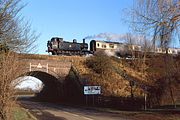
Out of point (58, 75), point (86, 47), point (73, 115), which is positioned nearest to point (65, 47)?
point (86, 47)

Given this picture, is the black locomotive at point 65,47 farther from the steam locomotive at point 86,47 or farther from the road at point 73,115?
the road at point 73,115

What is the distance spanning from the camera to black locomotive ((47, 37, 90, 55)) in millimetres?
65500

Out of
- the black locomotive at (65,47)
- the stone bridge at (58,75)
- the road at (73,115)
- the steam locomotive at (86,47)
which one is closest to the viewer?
the road at (73,115)

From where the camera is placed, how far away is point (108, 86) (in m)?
→ 54.8

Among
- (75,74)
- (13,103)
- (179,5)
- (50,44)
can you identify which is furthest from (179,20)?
(50,44)

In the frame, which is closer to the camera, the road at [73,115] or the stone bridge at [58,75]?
the road at [73,115]

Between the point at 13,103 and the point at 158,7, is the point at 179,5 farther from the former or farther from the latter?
the point at 13,103

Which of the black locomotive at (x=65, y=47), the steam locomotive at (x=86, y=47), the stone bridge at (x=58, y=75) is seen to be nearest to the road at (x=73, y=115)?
the stone bridge at (x=58, y=75)

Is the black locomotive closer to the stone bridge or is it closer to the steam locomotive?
the steam locomotive

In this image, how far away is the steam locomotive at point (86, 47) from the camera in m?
65.9

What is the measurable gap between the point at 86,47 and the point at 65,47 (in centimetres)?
486

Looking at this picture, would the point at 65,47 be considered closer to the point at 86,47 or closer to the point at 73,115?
the point at 86,47

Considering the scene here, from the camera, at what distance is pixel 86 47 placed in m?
70.2

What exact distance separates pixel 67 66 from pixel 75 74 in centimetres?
250
